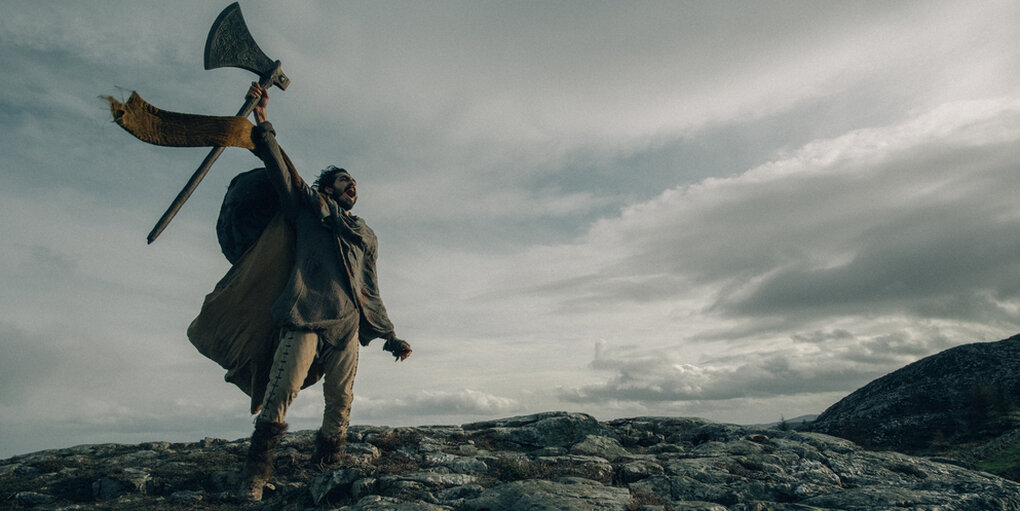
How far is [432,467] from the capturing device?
5855 millimetres

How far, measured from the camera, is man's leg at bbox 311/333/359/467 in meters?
6.25

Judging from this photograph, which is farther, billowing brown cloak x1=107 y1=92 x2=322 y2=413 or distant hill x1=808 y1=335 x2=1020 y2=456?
distant hill x1=808 y1=335 x2=1020 y2=456

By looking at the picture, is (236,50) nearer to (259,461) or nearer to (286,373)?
(286,373)

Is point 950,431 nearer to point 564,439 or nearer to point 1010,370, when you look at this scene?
point 1010,370

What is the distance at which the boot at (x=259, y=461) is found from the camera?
18.3 ft

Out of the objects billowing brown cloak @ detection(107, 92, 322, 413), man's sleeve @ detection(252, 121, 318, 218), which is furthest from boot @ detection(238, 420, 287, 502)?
man's sleeve @ detection(252, 121, 318, 218)

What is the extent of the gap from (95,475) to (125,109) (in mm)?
4200

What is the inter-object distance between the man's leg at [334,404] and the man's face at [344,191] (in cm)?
166

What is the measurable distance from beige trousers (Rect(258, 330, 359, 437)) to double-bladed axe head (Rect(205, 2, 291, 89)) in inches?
120

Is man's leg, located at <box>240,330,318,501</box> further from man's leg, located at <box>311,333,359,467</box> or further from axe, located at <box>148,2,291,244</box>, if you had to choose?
axe, located at <box>148,2,291,244</box>

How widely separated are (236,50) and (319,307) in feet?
10.4

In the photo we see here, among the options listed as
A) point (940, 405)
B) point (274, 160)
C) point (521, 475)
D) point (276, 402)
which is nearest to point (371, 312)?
point (276, 402)

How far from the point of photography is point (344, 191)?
6734 millimetres


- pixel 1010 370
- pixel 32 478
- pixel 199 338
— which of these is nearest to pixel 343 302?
pixel 199 338
